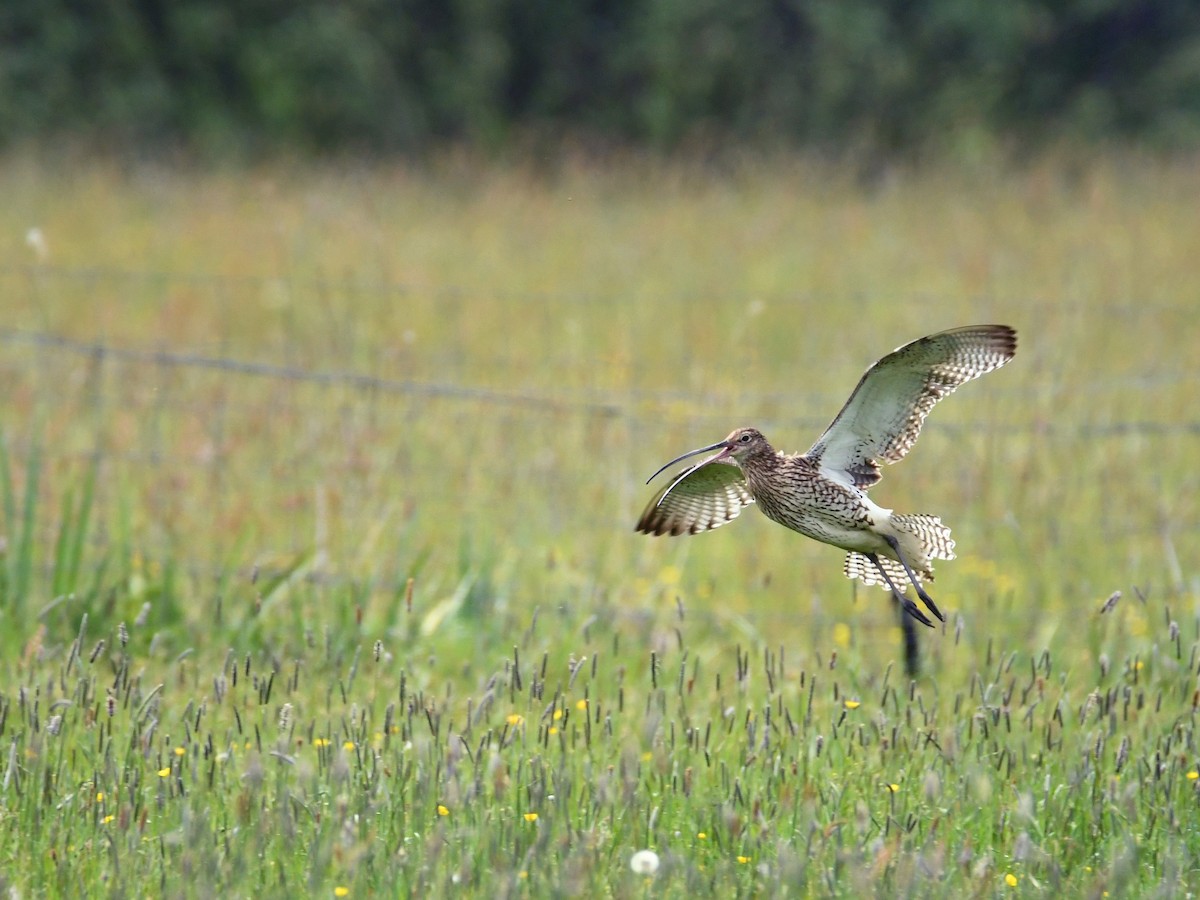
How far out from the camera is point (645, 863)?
2.51 meters

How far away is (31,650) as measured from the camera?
351 centimetres

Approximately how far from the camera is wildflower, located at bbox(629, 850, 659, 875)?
2.46 m

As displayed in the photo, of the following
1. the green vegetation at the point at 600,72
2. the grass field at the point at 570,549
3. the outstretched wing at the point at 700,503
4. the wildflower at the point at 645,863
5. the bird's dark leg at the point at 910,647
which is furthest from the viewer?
the green vegetation at the point at 600,72

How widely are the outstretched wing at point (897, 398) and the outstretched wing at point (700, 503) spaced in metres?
0.25

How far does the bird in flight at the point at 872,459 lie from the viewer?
101 inches

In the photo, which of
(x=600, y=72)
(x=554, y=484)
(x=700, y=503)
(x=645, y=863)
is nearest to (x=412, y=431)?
(x=554, y=484)

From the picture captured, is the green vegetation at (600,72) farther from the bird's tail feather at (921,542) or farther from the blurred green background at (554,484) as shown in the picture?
the bird's tail feather at (921,542)

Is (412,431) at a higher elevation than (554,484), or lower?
higher

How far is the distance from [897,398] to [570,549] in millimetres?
2695

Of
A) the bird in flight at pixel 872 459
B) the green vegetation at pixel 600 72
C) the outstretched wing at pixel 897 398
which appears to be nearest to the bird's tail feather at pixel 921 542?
the bird in flight at pixel 872 459

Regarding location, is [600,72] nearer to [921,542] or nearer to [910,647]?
[910,647]

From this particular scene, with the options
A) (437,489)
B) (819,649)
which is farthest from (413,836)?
(437,489)

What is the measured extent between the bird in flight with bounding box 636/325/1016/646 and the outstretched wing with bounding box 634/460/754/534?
0.05m

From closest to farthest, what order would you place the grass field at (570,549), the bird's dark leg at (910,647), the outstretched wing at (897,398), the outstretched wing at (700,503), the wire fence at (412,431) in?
the outstretched wing at (897,398) < the grass field at (570,549) < the outstretched wing at (700,503) < the bird's dark leg at (910,647) < the wire fence at (412,431)
